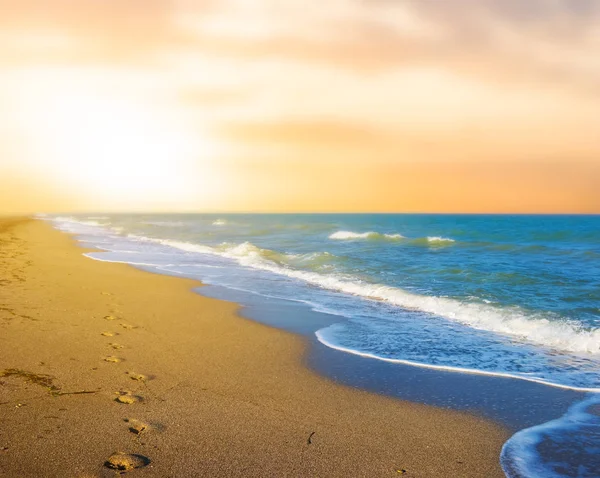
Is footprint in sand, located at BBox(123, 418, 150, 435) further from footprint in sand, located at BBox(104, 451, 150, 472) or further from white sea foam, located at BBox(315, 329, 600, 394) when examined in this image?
white sea foam, located at BBox(315, 329, 600, 394)

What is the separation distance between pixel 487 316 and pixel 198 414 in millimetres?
9727

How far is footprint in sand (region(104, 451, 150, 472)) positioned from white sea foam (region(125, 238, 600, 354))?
364 inches

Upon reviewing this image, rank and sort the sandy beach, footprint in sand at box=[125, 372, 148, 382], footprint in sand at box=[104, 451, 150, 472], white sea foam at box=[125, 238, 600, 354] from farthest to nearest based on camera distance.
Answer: white sea foam at box=[125, 238, 600, 354]
footprint in sand at box=[125, 372, 148, 382]
the sandy beach
footprint in sand at box=[104, 451, 150, 472]

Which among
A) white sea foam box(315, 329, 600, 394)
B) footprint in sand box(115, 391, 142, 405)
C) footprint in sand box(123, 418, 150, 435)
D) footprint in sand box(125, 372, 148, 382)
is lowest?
white sea foam box(315, 329, 600, 394)

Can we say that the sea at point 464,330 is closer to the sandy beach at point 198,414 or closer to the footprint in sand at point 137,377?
the sandy beach at point 198,414

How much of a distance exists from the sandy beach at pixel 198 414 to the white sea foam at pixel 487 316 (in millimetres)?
5551

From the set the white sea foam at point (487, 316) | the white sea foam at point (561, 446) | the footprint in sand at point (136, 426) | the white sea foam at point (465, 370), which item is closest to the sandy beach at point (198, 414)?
the footprint in sand at point (136, 426)

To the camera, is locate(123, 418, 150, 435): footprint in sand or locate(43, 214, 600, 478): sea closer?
locate(123, 418, 150, 435): footprint in sand

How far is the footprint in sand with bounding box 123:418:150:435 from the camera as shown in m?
5.16

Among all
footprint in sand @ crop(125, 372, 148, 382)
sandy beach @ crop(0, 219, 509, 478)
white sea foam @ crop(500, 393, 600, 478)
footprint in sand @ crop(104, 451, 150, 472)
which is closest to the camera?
footprint in sand @ crop(104, 451, 150, 472)

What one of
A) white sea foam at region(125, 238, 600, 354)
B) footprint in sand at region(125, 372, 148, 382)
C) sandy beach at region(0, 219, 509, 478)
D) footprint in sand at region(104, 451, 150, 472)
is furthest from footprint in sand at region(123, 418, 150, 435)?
white sea foam at region(125, 238, 600, 354)

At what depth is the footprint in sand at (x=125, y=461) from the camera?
441 cm

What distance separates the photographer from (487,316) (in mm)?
12836

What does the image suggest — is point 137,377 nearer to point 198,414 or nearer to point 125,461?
point 198,414
